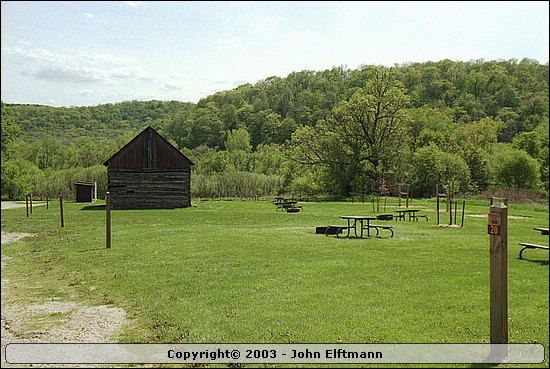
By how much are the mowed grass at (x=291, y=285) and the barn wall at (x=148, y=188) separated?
24.3m

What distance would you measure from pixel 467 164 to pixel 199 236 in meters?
45.3

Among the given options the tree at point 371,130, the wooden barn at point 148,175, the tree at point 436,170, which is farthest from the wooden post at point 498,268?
the tree at point 371,130

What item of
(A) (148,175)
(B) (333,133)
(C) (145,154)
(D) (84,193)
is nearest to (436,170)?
(B) (333,133)

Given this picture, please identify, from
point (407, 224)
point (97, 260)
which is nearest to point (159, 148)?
point (407, 224)

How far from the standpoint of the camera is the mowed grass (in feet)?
23.2

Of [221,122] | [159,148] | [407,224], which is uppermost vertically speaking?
[221,122]

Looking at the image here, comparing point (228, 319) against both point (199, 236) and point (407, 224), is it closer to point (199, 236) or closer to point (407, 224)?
point (199, 236)

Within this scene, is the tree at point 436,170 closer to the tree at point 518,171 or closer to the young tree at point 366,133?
the young tree at point 366,133

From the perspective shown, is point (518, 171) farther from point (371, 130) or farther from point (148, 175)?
point (148, 175)

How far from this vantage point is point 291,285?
10.1 metres

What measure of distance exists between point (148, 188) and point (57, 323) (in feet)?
119

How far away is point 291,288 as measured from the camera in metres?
9.77

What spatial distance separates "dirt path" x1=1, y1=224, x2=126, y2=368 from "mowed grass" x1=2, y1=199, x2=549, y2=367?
0.32 metres

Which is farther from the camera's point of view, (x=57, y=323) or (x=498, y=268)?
(x=57, y=323)
